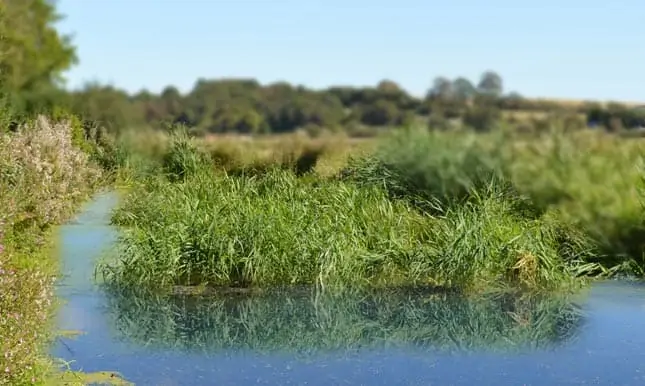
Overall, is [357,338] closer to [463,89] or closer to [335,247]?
[335,247]

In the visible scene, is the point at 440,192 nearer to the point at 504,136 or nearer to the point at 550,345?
the point at 504,136

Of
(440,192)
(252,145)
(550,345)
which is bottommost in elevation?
(550,345)

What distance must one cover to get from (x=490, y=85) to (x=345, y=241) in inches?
69.7

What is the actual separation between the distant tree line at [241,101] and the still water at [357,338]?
1.49 metres

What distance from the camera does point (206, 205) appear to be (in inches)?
329

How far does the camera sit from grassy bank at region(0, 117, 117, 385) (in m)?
4.39

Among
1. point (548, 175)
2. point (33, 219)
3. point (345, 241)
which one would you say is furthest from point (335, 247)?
point (33, 219)

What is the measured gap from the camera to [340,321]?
6.51 m

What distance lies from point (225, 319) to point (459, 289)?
6.55 feet

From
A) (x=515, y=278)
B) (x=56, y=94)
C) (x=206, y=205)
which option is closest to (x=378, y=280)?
(x=515, y=278)

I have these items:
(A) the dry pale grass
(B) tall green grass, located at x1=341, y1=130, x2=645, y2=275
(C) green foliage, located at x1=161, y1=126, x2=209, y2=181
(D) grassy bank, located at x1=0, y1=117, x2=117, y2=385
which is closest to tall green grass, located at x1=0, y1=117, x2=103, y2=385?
(D) grassy bank, located at x1=0, y1=117, x2=117, y2=385

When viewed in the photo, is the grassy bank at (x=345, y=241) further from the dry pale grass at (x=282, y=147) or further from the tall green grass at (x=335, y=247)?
the dry pale grass at (x=282, y=147)

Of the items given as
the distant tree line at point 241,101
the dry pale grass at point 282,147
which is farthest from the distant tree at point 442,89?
the dry pale grass at point 282,147

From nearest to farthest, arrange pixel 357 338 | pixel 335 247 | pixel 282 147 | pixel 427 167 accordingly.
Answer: pixel 357 338, pixel 335 247, pixel 282 147, pixel 427 167
